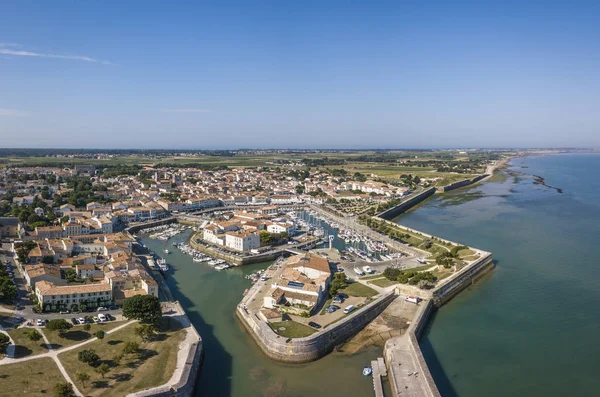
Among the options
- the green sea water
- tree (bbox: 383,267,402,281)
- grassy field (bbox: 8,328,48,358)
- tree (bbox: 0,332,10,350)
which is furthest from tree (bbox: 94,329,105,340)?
tree (bbox: 383,267,402,281)

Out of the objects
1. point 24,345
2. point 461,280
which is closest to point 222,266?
point 24,345

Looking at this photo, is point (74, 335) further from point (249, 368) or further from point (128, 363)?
point (249, 368)

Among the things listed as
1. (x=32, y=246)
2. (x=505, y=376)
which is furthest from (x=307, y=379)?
(x=32, y=246)

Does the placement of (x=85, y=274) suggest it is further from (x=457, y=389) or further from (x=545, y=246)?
(x=545, y=246)

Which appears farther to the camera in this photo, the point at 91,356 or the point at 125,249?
the point at 125,249

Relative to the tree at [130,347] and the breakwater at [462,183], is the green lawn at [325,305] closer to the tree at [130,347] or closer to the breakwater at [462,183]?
the tree at [130,347]

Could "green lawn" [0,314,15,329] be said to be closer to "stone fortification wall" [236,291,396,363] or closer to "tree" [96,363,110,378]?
"tree" [96,363,110,378]
